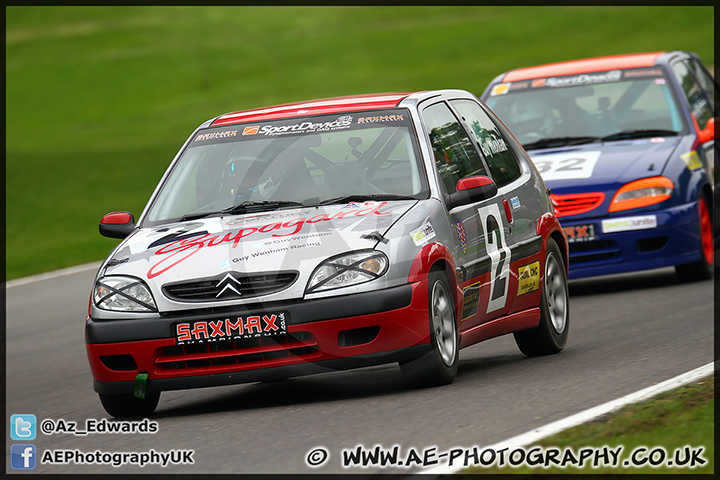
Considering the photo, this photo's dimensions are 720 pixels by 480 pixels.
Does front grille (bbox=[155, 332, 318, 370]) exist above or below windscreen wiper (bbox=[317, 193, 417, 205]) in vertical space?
below

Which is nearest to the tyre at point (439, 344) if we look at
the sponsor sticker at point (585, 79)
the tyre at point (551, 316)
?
the tyre at point (551, 316)

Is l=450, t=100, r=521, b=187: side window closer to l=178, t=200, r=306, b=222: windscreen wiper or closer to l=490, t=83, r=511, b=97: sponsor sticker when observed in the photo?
l=178, t=200, r=306, b=222: windscreen wiper

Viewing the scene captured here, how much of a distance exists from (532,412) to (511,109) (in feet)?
22.3

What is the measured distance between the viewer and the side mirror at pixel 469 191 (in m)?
7.60

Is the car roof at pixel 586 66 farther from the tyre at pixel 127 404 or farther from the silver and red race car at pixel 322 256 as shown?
the tyre at pixel 127 404

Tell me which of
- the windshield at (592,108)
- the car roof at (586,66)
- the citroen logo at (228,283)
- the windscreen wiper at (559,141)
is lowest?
the windscreen wiper at (559,141)

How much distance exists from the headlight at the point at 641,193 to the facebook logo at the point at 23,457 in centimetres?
641

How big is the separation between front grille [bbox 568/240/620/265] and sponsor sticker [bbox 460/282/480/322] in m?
4.08

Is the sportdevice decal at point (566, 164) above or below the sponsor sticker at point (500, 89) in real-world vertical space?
below

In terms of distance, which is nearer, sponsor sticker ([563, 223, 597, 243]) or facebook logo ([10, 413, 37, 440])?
facebook logo ([10, 413, 37, 440])

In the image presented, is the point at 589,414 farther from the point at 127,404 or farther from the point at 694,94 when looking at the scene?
the point at 694,94

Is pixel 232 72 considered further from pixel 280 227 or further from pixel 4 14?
pixel 280 227

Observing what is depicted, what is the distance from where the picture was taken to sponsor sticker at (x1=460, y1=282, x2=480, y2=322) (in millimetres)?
7570

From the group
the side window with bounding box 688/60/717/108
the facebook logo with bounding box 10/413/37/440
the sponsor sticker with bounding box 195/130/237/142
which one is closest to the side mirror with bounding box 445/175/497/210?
the sponsor sticker with bounding box 195/130/237/142
